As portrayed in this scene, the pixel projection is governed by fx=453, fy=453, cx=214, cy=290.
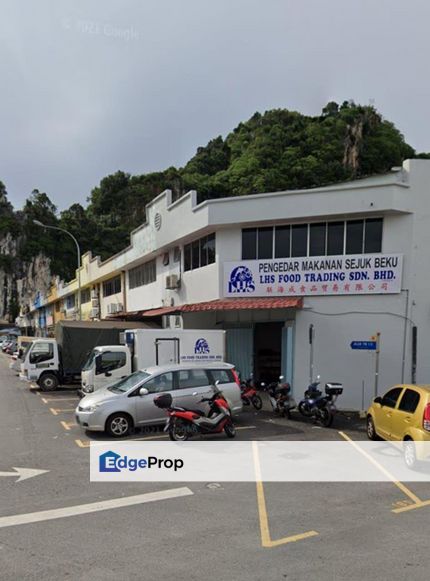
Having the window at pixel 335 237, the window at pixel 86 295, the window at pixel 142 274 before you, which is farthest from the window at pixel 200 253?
the window at pixel 86 295

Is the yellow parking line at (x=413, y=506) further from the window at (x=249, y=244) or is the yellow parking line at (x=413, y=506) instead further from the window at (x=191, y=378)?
the window at (x=249, y=244)

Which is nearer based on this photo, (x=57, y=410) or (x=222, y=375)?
(x=222, y=375)

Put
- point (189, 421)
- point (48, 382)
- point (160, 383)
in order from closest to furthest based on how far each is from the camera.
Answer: point (189, 421) < point (160, 383) < point (48, 382)

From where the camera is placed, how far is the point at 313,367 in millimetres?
15055

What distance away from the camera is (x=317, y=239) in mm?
15570

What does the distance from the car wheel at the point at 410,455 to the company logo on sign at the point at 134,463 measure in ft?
13.2

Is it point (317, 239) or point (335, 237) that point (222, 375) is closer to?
point (317, 239)

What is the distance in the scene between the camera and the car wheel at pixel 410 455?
25.6 ft

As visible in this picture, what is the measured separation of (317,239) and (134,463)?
1004 cm

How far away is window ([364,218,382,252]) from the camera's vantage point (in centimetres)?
1493

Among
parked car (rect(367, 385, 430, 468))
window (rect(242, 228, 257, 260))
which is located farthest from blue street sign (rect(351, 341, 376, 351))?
window (rect(242, 228, 257, 260))

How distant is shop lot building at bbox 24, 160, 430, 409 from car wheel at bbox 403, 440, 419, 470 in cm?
673

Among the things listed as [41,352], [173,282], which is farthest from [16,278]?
[173,282]

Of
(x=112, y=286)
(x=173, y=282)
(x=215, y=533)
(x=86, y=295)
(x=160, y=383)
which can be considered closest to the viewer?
(x=215, y=533)
